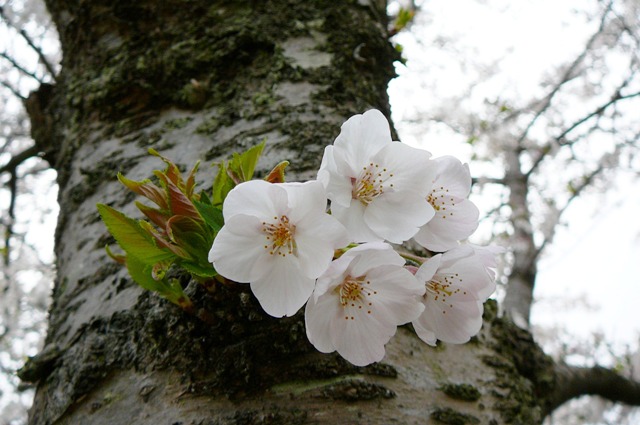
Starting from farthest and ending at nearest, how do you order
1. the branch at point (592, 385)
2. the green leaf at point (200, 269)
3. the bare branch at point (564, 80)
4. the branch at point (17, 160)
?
the bare branch at point (564, 80), the branch at point (17, 160), the branch at point (592, 385), the green leaf at point (200, 269)

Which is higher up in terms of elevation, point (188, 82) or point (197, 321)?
point (188, 82)

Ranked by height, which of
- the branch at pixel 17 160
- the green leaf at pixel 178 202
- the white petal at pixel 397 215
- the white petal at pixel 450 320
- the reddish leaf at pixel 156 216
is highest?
the green leaf at pixel 178 202

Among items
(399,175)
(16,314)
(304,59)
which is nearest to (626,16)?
(304,59)

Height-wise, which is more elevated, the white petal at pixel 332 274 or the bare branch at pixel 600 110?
the white petal at pixel 332 274

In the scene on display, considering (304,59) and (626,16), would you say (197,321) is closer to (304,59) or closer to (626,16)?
(304,59)

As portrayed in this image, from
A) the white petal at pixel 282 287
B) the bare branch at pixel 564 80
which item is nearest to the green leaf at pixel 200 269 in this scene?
the white petal at pixel 282 287

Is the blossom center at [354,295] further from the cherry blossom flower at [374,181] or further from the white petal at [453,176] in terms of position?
the white petal at [453,176]

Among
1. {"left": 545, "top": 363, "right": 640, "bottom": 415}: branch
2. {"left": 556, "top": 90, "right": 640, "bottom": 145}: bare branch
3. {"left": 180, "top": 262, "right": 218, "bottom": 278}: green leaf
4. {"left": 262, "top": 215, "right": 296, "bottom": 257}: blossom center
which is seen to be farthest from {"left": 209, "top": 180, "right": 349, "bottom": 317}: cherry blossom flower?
{"left": 556, "top": 90, "right": 640, "bottom": 145}: bare branch

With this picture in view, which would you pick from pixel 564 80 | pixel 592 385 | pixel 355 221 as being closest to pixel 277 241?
pixel 355 221
